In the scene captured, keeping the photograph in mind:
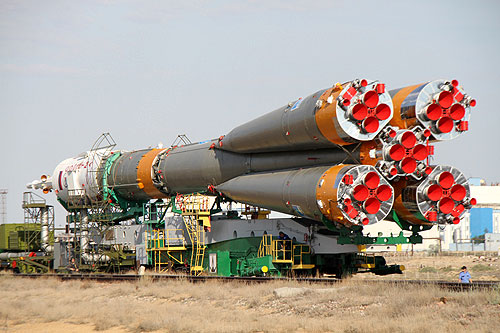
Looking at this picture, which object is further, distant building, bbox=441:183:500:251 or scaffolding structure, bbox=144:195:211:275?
distant building, bbox=441:183:500:251

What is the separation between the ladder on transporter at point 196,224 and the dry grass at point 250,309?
14.9 ft

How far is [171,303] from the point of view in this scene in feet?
67.5

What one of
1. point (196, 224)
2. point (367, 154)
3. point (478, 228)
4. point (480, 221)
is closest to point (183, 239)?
point (196, 224)

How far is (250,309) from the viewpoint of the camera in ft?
58.8

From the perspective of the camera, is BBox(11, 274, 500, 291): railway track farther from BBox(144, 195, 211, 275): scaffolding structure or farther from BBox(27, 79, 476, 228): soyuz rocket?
BBox(144, 195, 211, 275): scaffolding structure

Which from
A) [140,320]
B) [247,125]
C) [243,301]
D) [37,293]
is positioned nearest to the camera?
[140,320]

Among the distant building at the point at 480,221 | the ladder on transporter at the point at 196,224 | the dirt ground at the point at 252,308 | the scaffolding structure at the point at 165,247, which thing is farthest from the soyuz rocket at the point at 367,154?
the distant building at the point at 480,221

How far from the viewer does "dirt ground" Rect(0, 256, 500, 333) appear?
13781 millimetres

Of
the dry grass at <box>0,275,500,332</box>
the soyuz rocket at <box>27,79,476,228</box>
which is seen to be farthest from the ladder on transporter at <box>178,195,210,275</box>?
the dry grass at <box>0,275,500,332</box>

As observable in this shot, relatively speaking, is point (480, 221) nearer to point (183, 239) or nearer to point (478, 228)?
point (478, 228)

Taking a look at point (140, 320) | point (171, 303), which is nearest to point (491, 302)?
point (140, 320)

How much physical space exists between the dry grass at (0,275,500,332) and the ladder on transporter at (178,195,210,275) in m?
4.55

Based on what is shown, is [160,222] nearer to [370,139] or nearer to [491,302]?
[370,139]

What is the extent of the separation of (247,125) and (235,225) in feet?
14.1
